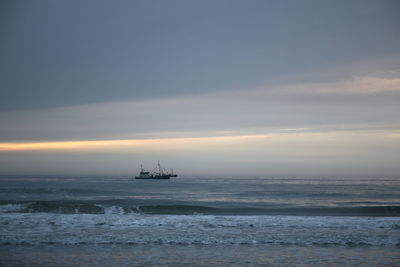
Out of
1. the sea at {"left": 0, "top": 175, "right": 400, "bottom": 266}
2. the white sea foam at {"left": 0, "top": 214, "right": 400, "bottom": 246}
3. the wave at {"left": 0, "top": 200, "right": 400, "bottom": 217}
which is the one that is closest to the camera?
the sea at {"left": 0, "top": 175, "right": 400, "bottom": 266}

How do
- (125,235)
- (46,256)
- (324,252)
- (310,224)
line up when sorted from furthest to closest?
(310,224) → (125,235) → (324,252) → (46,256)

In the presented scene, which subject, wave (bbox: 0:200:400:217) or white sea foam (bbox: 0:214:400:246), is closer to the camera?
white sea foam (bbox: 0:214:400:246)

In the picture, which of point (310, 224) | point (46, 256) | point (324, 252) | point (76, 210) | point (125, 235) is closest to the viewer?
point (46, 256)

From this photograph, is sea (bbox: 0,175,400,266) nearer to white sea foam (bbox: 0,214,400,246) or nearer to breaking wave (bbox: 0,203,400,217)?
white sea foam (bbox: 0,214,400,246)

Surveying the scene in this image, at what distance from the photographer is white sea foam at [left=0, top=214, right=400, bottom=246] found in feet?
43.5

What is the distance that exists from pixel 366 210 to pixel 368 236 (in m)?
13.4

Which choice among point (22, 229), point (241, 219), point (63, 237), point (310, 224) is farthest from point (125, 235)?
point (310, 224)

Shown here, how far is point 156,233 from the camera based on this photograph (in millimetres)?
14492

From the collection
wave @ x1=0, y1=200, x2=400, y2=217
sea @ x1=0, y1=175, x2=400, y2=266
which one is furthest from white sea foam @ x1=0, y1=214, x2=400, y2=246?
wave @ x1=0, y1=200, x2=400, y2=217

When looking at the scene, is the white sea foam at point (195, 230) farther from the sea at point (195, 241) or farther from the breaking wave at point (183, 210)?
the breaking wave at point (183, 210)

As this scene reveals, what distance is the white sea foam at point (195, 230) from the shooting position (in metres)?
13.3

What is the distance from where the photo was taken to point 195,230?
1520 cm

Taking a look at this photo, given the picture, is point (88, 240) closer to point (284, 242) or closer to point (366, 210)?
point (284, 242)

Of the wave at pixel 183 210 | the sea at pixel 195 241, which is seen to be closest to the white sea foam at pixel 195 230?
the sea at pixel 195 241
